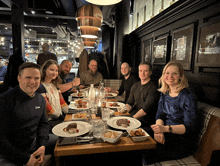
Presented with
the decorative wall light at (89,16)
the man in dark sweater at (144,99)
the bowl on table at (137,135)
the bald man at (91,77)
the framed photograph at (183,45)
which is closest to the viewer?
the bowl on table at (137,135)

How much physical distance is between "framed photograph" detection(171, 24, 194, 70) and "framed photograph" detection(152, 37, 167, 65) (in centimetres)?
25

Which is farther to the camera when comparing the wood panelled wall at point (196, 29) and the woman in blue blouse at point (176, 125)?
the wood panelled wall at point (196, 29)

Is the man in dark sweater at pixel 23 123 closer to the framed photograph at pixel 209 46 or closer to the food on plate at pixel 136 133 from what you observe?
the food on plate at pixel 136 133

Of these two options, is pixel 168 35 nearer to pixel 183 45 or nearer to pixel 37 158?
pixel 183 45

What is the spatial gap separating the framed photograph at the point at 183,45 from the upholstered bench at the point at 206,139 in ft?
2.57

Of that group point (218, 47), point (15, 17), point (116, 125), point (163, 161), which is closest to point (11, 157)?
point (116, 125)

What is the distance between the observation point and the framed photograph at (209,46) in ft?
5.04

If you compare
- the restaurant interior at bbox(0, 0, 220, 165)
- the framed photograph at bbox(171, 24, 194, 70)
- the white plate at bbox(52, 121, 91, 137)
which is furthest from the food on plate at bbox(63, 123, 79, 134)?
the framed photograph at bbox(171, 24, 194, 70)

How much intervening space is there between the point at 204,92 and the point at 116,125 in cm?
116

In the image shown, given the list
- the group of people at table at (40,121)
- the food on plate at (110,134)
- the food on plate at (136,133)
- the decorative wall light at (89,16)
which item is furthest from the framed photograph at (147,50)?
the food on plate at (110,134)

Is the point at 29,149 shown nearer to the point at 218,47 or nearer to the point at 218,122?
the point at 218,122

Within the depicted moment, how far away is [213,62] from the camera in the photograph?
1590mm

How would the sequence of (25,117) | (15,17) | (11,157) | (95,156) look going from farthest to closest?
(15,17), (95,156), (25,117), (11,157)

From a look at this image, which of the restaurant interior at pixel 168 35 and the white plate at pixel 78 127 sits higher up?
the restaurant interior at pixel 168 35
